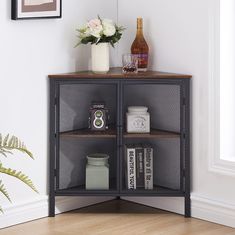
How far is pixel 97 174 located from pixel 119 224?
35cm

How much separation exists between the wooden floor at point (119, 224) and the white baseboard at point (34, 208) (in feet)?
0.14

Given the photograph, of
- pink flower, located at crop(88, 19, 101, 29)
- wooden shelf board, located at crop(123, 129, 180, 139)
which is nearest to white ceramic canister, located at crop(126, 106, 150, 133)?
wooden shelf board, located at crop(123, 129, 180, 139)

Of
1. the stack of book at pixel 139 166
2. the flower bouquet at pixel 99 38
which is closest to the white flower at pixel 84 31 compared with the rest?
the flower bouquet at pixel 99 38

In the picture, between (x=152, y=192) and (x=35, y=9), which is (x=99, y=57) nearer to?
(x=35, y=9)

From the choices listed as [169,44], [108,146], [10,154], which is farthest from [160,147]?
[10,154]

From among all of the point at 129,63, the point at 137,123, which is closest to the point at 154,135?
the point at 137,123

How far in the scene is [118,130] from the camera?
385 cm

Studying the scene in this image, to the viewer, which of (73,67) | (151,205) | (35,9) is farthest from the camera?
(151,205)

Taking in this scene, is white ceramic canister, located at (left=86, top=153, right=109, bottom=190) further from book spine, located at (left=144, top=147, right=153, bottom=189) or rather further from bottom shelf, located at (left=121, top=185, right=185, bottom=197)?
book spine, located at (left=144, top=147, right=153, bottom=189)

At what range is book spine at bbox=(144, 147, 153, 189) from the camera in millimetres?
3949

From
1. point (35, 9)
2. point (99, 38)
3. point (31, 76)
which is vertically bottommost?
point (31, 76)

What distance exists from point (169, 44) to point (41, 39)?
30.0 inches

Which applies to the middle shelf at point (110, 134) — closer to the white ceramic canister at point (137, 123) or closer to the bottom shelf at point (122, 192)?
the white ceramic canister at point (137, 123)

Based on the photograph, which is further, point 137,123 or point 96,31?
point 137,123
